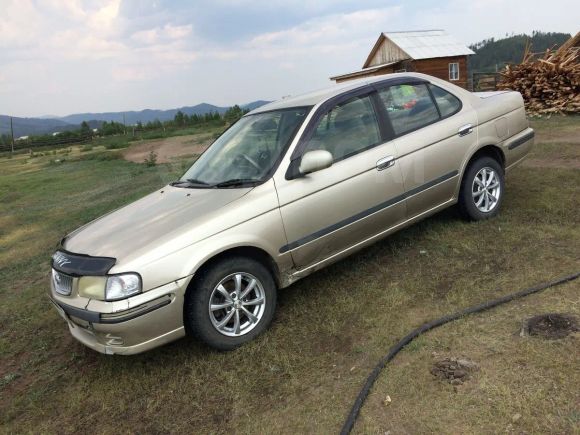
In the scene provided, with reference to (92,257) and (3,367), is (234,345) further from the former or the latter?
(3,367)

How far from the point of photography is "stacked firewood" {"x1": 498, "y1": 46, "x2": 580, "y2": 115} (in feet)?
42.5

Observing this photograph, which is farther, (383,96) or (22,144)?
(22,144)

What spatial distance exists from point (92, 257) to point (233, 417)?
1.45m

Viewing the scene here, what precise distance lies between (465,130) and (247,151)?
2.16 meters

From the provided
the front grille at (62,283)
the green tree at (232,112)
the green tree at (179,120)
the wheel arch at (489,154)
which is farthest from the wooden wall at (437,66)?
the front grille at (62,283)

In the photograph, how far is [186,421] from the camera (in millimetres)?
2867

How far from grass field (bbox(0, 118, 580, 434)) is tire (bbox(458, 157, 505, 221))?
17 cm

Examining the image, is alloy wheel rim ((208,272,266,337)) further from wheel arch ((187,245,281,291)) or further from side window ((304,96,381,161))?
side window ((304,96,381,161))

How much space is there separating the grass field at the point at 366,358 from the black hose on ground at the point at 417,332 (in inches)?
2.0

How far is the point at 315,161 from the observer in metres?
3.63

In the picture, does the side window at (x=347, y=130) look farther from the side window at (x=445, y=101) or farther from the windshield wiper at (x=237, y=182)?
the side window at (x=445, y=101)

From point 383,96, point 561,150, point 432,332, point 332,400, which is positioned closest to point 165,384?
point 332,400

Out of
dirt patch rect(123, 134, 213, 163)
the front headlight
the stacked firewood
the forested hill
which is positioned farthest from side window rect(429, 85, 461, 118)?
the forested hill

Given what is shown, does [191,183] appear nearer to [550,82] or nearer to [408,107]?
[408,107]
